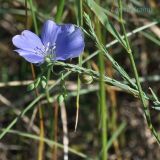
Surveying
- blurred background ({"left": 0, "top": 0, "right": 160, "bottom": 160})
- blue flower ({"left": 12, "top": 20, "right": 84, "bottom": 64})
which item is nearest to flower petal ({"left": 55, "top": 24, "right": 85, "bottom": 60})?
blue flower ({"left": 12, "top": 20, "right": 84, "bottom": 64})

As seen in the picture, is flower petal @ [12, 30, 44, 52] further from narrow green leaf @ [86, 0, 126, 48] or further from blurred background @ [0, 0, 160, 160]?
blurred background @ [0, 0, 160, 160]

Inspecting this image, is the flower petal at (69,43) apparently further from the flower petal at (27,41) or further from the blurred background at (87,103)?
the blurred background at (87,103)

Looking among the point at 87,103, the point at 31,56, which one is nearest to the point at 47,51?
the point at 31,56

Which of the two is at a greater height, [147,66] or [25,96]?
[25,96]

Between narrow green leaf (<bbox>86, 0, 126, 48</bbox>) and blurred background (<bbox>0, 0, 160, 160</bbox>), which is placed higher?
narrow green leaf (<bbox>86, 0, 126, 48</bbox>)

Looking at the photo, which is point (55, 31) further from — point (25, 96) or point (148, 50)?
point (148, 50)

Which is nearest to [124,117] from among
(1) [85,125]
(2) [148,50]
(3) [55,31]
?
(1) [85,125]
